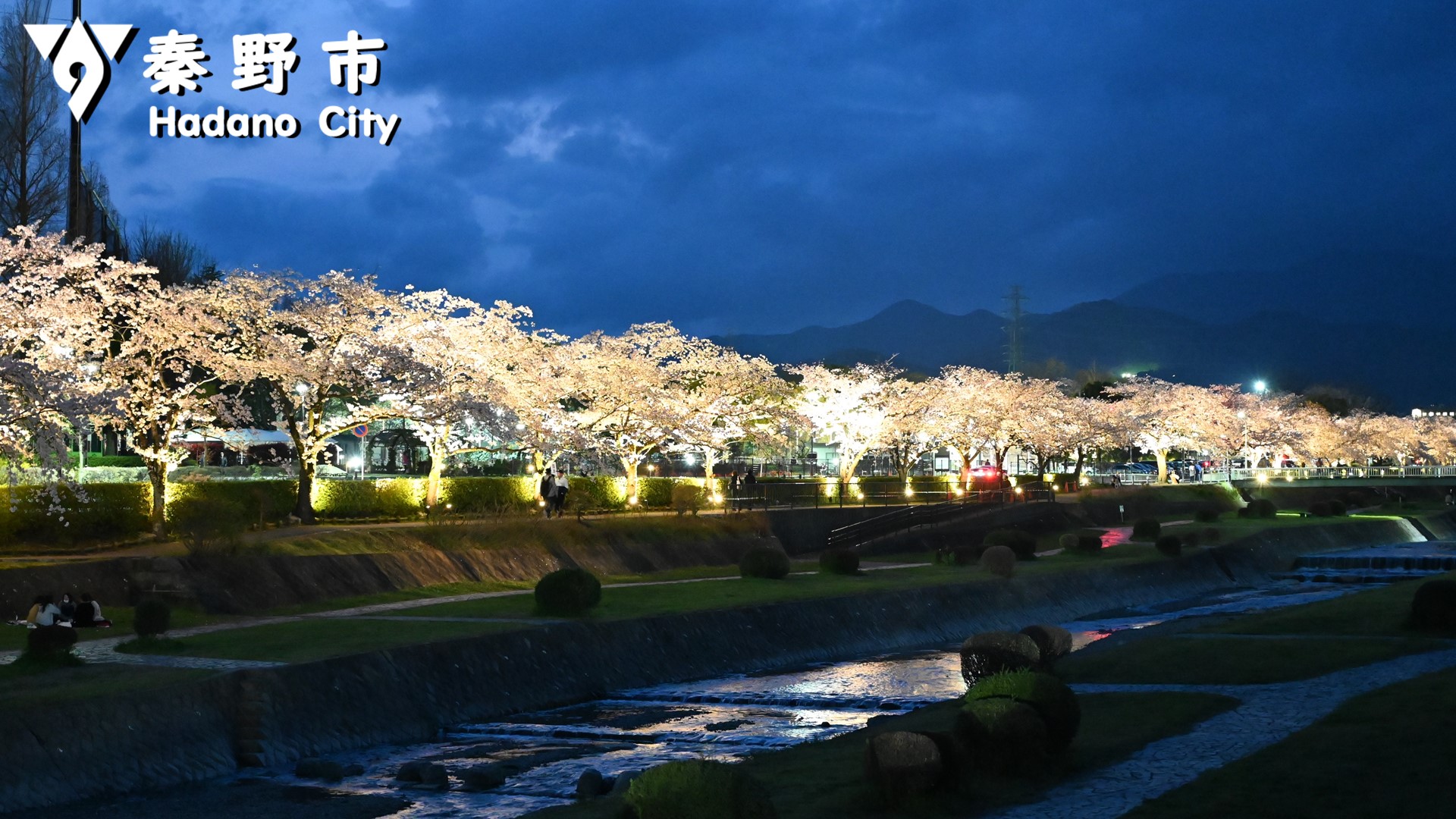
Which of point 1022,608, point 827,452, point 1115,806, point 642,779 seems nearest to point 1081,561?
point 1022,608

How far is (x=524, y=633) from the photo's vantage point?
84.3ft

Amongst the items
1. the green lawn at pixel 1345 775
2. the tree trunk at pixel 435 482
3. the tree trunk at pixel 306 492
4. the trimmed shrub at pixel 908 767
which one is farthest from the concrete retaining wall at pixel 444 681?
the tree trunk at pixel 435 482

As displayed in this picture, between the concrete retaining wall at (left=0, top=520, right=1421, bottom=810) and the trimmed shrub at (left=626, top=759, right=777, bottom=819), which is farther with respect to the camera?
the concrete retaining wall at (left=0, top=520, right=1421, bottom=810)

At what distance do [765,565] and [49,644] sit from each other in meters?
21.8

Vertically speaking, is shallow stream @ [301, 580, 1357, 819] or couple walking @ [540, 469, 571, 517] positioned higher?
couple walking @ [540, 469, 571, 517]

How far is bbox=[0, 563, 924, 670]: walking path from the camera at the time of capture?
21516 mm

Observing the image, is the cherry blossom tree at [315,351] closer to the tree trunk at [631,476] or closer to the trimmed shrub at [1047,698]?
the tree trunk at [631,476]

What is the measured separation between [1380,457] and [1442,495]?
54307mm

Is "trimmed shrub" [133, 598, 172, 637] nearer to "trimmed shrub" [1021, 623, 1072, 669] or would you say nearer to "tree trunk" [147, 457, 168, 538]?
"tree trunk" [147, 457, 168, 538]

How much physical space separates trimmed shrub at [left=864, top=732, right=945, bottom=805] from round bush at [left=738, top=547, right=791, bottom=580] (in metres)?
26.3

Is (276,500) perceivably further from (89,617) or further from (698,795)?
(698,795)

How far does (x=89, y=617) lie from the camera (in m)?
25.7

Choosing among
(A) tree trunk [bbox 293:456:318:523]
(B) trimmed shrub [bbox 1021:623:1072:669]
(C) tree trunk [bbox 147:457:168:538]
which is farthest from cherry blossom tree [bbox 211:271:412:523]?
(B) trimmed shrub [bbox 1021:623:1072:669]

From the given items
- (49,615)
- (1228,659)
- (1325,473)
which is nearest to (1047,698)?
(1228,659)
